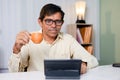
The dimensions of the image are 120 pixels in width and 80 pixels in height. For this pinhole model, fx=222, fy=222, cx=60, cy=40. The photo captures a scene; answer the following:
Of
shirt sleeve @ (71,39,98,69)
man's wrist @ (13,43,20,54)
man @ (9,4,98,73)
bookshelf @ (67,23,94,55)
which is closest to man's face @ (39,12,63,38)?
man @ (9,4,98,73)

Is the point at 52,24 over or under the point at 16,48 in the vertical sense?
over

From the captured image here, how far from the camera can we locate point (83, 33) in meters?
3.66

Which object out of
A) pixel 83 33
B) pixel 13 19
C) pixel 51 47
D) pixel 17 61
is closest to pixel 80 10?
pixel 83 33

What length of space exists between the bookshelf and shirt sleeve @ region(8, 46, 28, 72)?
1609 millimetres

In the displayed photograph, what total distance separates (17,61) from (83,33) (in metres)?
2.07

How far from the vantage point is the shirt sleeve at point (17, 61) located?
5.59 feet

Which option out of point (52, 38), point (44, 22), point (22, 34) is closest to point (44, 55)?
point (52, 38)

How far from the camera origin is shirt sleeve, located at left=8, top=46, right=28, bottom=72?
67.1 inches

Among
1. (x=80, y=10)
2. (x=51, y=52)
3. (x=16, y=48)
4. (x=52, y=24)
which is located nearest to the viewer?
(x=16, y=48)

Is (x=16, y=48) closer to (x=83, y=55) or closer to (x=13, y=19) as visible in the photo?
(x=83, y=55)

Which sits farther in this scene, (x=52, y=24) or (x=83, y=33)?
(x=83, y=33)

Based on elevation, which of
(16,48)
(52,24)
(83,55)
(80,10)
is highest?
(80,10)

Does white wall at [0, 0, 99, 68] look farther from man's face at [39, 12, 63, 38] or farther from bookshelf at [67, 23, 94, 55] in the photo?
man's face at [39, 12, 63, 38]

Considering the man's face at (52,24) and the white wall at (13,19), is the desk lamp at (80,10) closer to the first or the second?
the white wall at (13,19)
